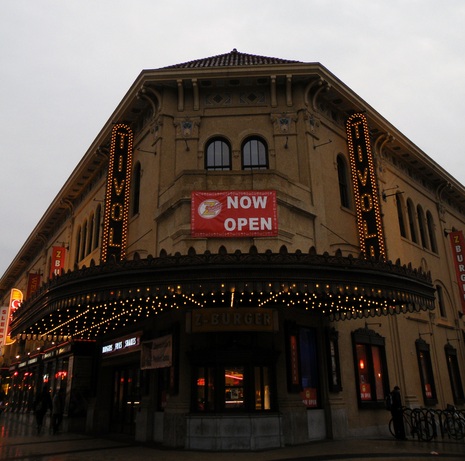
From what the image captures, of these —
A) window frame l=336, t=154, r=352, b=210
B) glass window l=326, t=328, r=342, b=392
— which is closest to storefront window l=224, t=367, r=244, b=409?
glass window l=326, t=328, r=342, b=392

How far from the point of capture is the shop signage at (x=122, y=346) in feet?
57.0

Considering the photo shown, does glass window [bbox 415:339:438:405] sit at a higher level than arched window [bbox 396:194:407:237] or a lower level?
lower

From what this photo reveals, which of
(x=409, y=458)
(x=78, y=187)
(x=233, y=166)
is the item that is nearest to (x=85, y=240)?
(x=78, y=187)

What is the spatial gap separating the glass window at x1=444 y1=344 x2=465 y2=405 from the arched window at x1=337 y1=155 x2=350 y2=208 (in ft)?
33.3

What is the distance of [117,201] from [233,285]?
9.06 m

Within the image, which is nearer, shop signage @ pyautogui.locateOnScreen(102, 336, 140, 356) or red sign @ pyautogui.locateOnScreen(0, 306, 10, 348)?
shop signage @ pyautogui.locateOnScreen(102, 336, 140, 356)

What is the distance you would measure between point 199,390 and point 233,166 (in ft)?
26.4

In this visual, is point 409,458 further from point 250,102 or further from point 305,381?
point 250,102

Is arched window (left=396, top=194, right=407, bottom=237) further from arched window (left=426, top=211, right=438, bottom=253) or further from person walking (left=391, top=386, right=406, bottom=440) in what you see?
person walking (left=391, top=386, right=406, bottom=440)

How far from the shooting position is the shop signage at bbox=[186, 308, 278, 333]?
14266mm

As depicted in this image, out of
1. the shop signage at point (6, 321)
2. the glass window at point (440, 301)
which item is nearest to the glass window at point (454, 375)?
the glass window at point (440, 301)

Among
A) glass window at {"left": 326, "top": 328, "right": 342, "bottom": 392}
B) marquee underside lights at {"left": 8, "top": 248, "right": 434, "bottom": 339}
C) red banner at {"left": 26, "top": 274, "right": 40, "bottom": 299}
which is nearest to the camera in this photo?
marquee underside lights at {"left": 8, "top": 248, "right": 434, "bottom": 339}

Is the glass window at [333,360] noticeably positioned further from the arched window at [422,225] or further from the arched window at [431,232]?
the arched window at [431,232]

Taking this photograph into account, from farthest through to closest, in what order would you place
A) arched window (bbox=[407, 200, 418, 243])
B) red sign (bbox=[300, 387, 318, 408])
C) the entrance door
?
1. arched window (bbox=[407, 200, 418, 243])
2. the entrance door
3. red sign (bbox=[300, 387, 318, 408])
